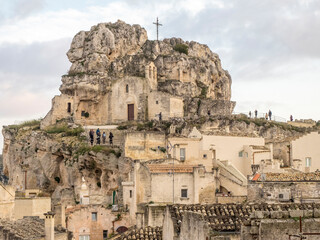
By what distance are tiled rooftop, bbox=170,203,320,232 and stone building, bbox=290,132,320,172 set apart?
4010 centimetres

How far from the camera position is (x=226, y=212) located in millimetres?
26297

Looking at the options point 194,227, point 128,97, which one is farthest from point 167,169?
point 194,227

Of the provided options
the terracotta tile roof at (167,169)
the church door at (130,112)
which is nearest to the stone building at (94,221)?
the terracotta tile roof at (167,169)

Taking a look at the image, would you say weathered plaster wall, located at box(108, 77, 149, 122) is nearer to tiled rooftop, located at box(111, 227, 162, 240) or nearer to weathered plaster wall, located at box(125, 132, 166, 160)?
weathered plaster wall, located at box(125, 132, 166, 160)

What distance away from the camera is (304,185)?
39188mm

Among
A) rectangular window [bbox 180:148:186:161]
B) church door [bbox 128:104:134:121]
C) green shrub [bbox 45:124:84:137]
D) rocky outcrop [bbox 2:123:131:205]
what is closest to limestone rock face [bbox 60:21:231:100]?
church door [bbox 128:104:134:121]

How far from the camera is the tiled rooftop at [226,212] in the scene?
24391 mm

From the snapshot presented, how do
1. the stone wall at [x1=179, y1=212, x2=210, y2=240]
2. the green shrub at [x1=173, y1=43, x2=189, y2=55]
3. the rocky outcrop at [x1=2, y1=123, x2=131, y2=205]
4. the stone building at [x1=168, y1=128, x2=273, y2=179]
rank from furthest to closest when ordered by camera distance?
the green shrub at [x1=173, y1=43, x2=189, y2=55]
the rocky outcrop at [x1=2, y1=123, x2=131, y2=205]
the stone building at [x1=168, y1=128, x2=273, y2=179]
the stone wall at [x1=179, y1=212, x2=210, y2=240]

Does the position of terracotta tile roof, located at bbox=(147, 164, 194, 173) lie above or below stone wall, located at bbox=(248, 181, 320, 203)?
above

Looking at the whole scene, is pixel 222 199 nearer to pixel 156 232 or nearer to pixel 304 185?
pixel 304 185

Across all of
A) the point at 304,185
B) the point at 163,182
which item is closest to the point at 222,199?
the point at 163,182

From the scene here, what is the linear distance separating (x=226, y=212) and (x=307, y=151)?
4258 cm

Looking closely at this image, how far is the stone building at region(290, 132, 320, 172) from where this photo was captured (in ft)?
217

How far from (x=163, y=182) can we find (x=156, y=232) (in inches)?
777
